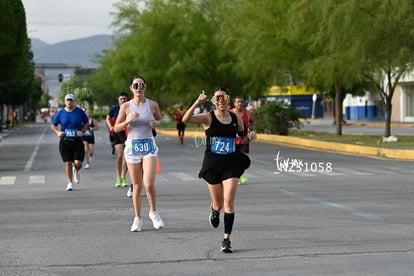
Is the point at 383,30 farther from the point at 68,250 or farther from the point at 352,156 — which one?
the point at 68,250

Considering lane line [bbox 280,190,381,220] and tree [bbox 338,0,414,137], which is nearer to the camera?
lane line [bbox 280,190,381,220]

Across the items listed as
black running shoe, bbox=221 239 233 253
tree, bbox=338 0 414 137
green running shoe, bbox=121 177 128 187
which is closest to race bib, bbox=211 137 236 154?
black running shoe, bbox=221 239 233 253

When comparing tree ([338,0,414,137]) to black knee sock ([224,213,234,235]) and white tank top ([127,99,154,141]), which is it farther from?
black knee sock ([224,213,234,235])

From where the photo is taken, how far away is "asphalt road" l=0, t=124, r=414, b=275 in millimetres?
8438

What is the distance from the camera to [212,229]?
10977 mm

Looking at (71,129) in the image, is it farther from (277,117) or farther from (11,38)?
(277,117)

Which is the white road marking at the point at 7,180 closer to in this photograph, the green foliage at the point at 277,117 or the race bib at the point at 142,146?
the race bib at the point at 142,146

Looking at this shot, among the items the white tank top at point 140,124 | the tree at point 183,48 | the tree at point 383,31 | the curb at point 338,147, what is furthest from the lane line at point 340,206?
the tree at point 183,48

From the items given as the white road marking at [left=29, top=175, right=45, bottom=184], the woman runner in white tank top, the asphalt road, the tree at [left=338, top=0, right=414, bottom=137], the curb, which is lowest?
the white road marking at [left=29, top=175, right=45, bottom=184]

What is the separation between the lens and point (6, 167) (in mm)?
24828

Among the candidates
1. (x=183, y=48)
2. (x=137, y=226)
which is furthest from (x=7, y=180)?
(x=183, y=48)

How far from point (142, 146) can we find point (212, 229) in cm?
138

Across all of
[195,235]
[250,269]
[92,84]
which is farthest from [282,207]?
[92,84]

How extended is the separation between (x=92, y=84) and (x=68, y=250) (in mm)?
106973
